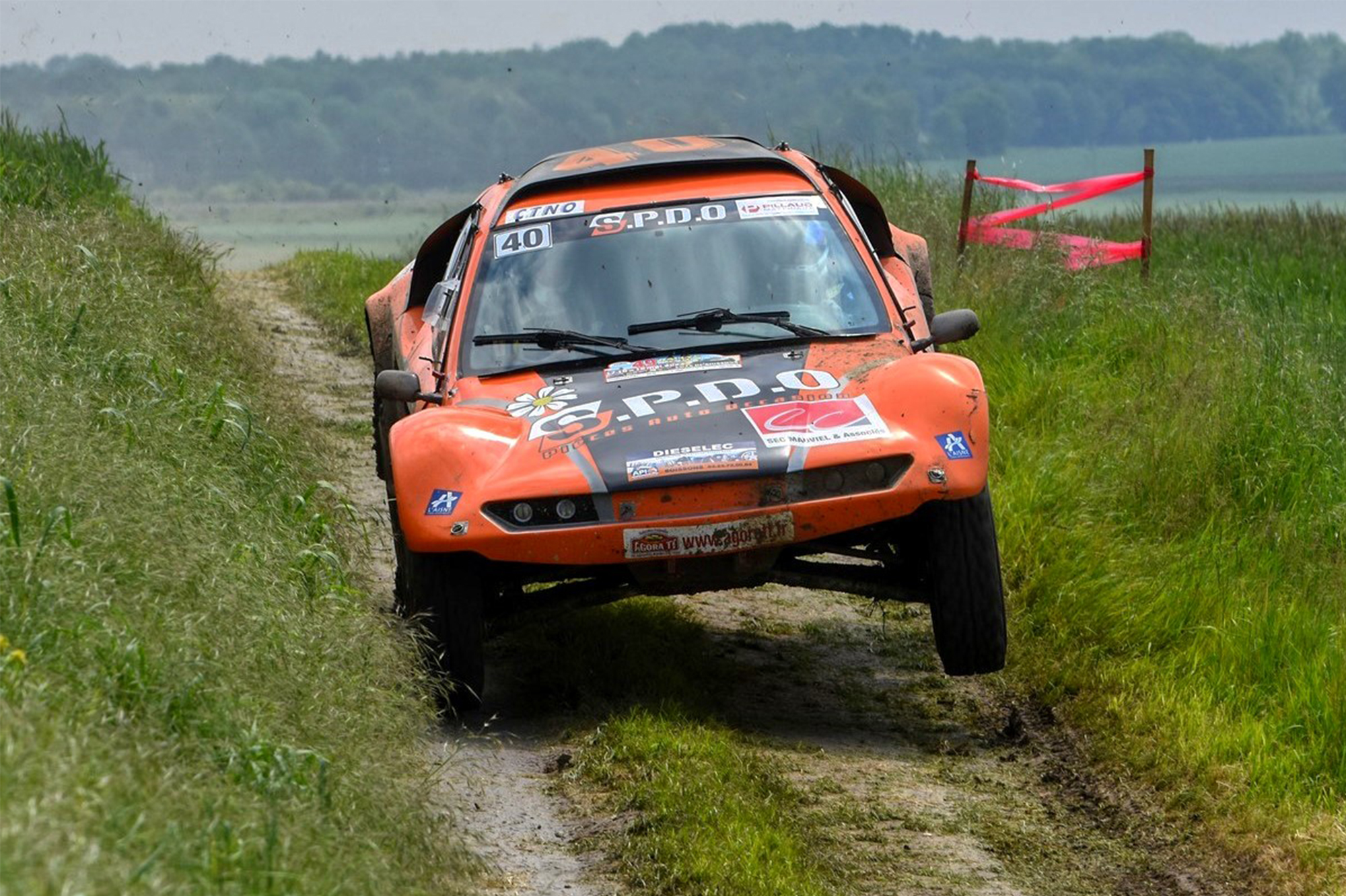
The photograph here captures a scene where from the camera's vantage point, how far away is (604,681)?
276 inches

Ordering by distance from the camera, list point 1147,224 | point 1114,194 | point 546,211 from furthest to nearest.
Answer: point 1114,194 < point 1147,224 < point 546,211

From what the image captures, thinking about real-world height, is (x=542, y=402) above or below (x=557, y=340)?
below

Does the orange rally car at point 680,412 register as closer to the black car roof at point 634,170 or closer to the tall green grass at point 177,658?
the black car roof at point 634,170

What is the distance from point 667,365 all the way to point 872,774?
1.64 m

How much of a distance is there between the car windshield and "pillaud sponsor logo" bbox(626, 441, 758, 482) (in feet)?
3.19

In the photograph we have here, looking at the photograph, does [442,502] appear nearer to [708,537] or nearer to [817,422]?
[708,537]

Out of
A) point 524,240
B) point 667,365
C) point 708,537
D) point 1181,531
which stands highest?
point 524,240

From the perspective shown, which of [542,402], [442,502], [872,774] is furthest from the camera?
[542,402]

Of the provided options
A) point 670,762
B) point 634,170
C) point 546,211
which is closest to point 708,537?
point 670,762

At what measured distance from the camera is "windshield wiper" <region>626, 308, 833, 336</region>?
732 centimetres

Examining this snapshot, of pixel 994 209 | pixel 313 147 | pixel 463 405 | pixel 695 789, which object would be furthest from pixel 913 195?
pixel 313 147

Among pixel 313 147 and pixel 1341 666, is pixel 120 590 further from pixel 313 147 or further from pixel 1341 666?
pixel 313 147

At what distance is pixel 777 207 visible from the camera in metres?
7.85

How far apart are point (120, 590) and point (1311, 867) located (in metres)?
3.17
